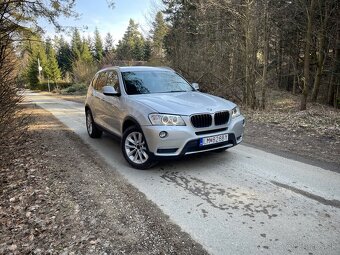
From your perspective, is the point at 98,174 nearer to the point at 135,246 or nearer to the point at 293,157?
the point at 135,246

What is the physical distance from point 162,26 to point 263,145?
13117mm

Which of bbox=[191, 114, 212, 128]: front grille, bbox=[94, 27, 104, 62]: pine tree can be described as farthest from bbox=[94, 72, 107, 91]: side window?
bbox=[94, 27, 104, 62]: pine tree

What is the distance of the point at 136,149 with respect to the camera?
17.7 feet

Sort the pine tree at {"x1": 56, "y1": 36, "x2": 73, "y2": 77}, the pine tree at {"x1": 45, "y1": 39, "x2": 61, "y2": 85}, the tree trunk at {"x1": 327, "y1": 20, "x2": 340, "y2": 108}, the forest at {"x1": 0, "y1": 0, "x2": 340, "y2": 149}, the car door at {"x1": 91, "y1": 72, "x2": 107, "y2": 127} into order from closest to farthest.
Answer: the car door at {"x1": 91, "y1": 72, "x2": 107, "y2": 127}, the forest at {"x1": 0, "y1": 0, "x2": 340, "y2": 149}, the tree trunk at {"x1": 327, "y1": 20, "x2": 340, "y2": 108}, the pine tree at {"x1": 45, "y1": 39, "x2": 61, "y2": 85}, the pine tree at {"x1": 56, "y1": 36, "x2": 73, "y2": 77}

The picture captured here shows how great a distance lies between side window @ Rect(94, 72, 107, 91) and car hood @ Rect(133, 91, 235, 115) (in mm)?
1957

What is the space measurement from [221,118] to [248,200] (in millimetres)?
1673

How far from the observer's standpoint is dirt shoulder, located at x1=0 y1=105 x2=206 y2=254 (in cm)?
314

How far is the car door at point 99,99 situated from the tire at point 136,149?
1.71 meters

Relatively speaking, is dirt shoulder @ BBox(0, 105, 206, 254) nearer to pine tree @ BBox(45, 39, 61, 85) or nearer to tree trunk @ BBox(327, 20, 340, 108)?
tree trunk @ BBox(327, 20, 340, 108)

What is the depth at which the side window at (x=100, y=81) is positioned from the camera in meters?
7.29

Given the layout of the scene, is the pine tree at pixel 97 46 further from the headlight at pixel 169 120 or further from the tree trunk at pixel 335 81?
the headlight at pixel 169 120

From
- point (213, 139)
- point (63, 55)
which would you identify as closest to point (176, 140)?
point (213, 139)

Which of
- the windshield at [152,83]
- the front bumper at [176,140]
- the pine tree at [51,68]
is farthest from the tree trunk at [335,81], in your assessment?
the pine tree at [51,68]

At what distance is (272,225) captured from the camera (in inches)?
134
